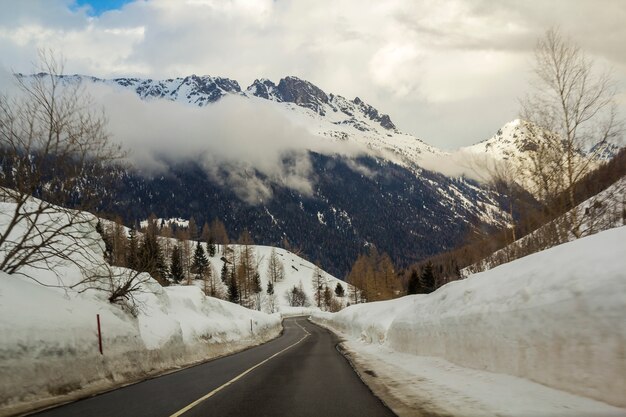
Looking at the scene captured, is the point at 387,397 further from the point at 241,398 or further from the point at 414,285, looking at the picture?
the point at 414,285

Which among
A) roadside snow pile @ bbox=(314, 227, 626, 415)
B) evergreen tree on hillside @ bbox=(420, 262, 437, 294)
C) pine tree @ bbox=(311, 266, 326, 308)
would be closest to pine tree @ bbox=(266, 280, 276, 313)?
pine tree @ bbox=(311, 266, 326, 308)

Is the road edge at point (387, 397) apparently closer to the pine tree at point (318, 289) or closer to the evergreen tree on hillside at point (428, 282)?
the evergreen tree on hillside at point (428, 282)

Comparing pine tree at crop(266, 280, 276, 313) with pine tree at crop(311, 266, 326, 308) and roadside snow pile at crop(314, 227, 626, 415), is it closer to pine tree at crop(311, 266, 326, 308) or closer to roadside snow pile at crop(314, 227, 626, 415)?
pine tree at crop(311, 266, 326, 308)

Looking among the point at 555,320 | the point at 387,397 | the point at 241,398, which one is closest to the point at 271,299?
the point at 241,398

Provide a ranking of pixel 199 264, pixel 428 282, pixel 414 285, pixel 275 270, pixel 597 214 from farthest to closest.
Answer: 1. pixel 275 270
2. pixel 199 264
3. pixel 414 285
4. pixel 428 282
5. pixel 597 214

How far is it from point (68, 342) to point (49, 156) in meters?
5.59

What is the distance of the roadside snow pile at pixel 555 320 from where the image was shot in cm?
643

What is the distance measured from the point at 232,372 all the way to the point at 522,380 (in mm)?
9888

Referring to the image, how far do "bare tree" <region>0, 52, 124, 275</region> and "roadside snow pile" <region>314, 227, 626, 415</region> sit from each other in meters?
11.5

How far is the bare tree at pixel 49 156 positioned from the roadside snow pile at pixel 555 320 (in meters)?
11.5

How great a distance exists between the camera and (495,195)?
27.6 meters

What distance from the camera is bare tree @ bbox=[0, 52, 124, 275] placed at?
13250mm

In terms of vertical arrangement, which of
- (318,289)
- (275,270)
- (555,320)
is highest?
(275,270)

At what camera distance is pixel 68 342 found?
12023 mm
